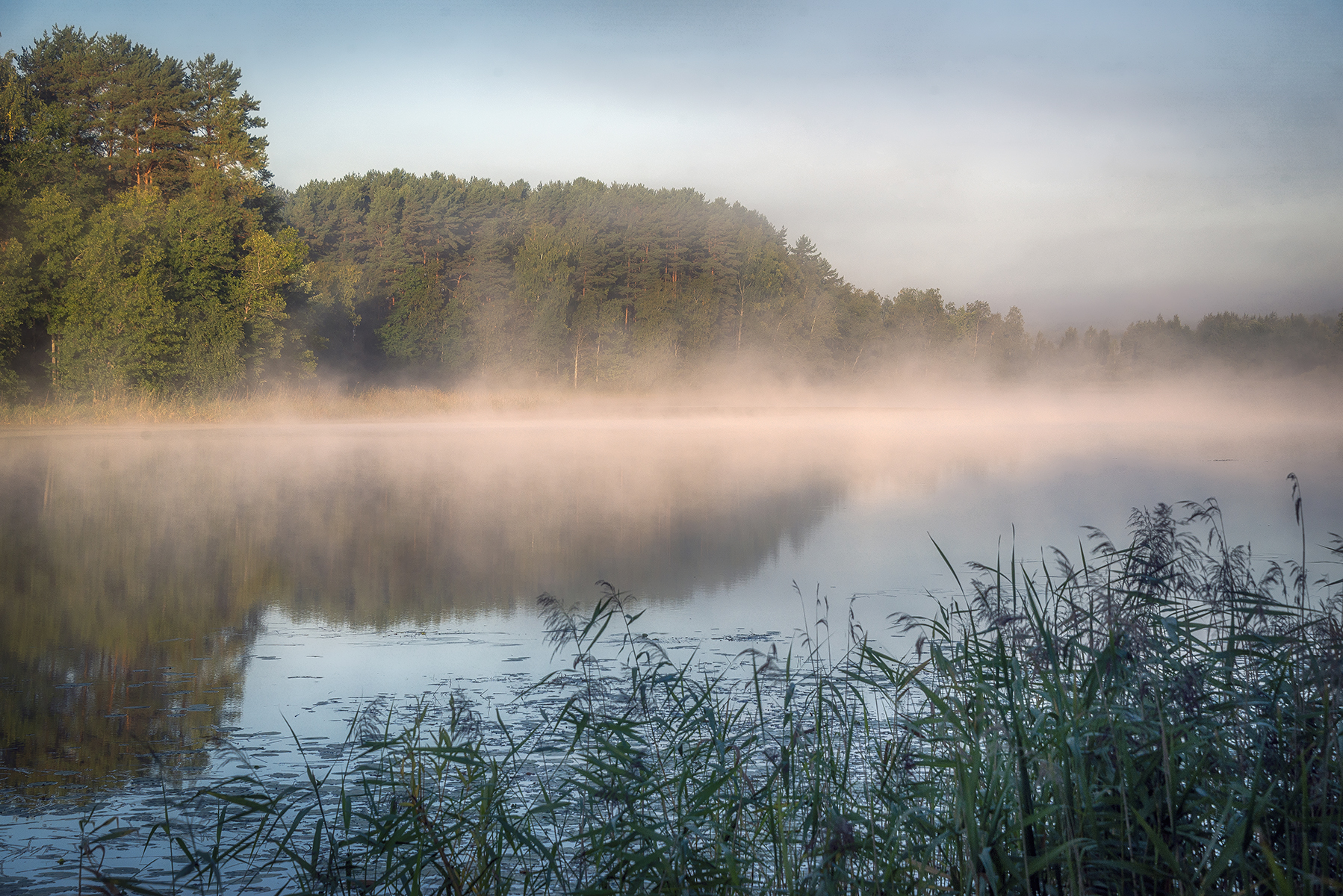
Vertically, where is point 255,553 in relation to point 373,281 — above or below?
below

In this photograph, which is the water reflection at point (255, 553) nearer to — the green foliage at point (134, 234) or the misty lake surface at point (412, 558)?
the misty lake surface at point (412, 558)

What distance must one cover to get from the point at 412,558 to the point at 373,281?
48498 mm

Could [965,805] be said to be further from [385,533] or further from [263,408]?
[263,408]

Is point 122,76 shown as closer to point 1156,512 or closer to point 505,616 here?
point 505,616

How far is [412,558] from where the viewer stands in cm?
912

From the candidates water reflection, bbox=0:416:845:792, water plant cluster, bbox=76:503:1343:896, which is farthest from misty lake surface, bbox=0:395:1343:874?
water plant cluster, bbox=76:503:1343:896

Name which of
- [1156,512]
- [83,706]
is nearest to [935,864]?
[1156,512]

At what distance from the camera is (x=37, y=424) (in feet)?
86.1

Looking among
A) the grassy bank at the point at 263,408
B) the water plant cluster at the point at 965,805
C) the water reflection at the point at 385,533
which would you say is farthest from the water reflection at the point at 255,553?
the grassy bank at the point at 263,408

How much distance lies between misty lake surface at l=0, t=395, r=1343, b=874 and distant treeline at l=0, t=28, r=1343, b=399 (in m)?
7.58

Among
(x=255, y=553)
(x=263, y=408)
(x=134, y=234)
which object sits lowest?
(x=255, y=553)

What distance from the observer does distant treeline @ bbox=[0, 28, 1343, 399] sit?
28.2 m

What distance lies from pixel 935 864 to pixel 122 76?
128 feet

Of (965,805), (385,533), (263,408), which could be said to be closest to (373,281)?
(263,408)
